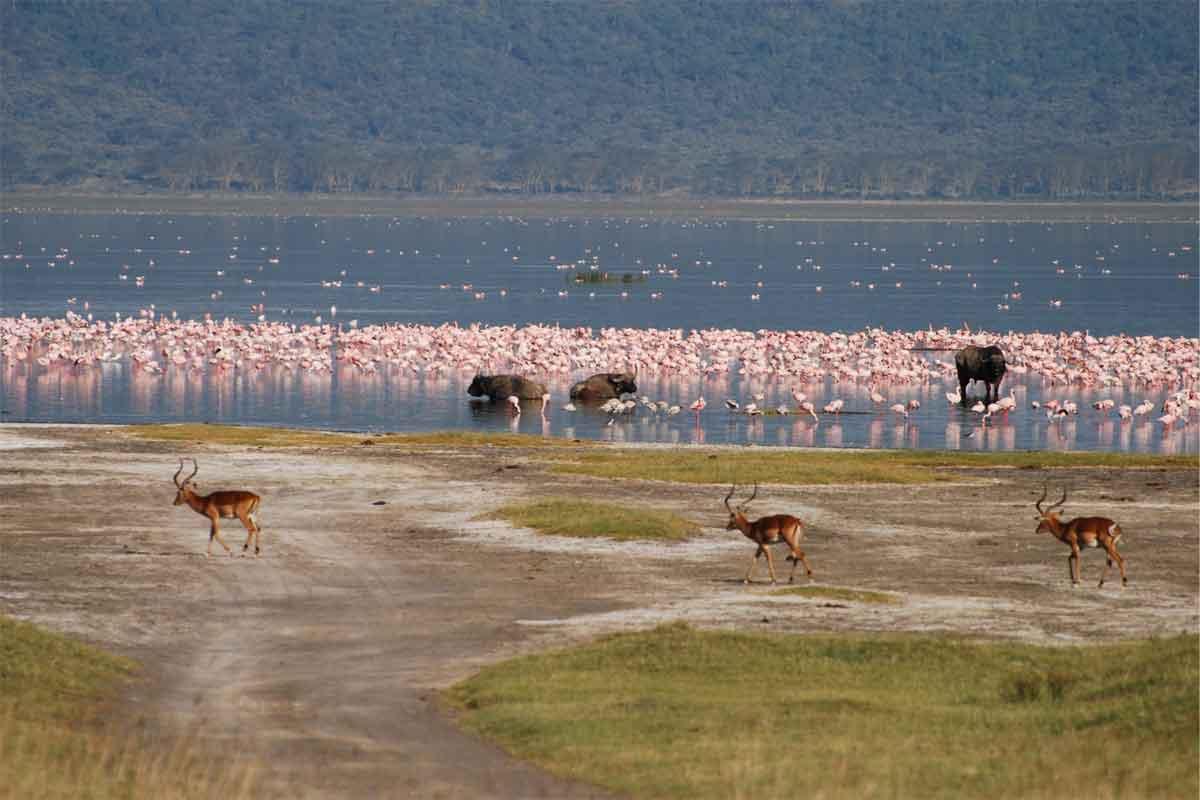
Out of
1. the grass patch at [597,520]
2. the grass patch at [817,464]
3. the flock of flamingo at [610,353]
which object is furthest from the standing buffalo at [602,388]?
the grass patch at [597,520]

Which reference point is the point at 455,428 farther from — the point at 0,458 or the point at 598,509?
the point at 598,509

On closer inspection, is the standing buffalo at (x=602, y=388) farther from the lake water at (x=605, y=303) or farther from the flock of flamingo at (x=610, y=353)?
the flock of flamingo at (x=610, y=353)

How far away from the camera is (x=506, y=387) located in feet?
180

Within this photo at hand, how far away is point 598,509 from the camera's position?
2916 cm

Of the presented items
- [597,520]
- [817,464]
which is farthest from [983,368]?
[597,520]

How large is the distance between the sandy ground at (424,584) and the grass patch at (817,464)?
2.84 ft

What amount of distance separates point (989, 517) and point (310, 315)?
6035 centimetres

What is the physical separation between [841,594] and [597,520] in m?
5.55

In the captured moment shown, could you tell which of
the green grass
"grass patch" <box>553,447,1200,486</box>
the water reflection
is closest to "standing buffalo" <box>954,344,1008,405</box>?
the water reflection

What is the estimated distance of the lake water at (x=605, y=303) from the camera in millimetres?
50438

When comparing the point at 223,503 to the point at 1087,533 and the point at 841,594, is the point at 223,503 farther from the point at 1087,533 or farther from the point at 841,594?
the point at 1087,533

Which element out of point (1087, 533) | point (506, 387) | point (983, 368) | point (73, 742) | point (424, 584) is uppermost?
point (983, 368)

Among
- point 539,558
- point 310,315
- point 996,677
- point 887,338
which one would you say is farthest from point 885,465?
point 310,315

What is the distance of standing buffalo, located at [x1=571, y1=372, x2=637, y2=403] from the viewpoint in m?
55.0
